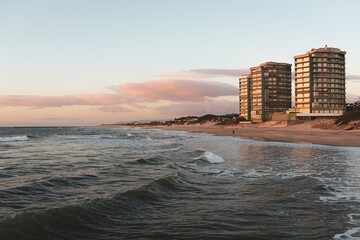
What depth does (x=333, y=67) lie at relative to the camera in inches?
5079

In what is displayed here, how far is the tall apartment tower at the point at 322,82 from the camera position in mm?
126688

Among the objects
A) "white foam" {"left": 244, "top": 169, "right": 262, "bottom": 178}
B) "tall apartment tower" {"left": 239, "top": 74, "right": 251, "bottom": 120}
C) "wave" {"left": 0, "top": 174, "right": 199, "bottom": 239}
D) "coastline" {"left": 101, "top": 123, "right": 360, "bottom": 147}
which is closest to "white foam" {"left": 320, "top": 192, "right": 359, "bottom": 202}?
"white foam" {"left": 244, "top": 169, "right": 262, "bottom": 178}

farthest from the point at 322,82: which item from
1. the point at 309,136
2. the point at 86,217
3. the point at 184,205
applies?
the point at 86,217

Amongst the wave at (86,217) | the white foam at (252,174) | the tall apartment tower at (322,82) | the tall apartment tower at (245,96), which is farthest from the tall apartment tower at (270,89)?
the wave at (86,217)

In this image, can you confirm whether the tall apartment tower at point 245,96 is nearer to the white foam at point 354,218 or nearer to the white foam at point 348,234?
the white foam at point 354,218

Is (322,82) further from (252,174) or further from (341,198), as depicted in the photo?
(341,198)

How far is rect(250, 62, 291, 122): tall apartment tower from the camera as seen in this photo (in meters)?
165

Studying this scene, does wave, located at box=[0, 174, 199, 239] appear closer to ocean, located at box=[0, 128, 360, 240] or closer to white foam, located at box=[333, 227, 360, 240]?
ocean, located at box=[0, 128, 360, 240]

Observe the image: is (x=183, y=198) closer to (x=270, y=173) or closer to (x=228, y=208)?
(x=228, y=208)

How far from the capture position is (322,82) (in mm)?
127312

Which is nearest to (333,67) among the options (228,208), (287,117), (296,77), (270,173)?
(296,77)

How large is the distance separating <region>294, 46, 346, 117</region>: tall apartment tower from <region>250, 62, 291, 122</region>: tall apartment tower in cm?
3415

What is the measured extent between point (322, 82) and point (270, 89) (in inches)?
1562

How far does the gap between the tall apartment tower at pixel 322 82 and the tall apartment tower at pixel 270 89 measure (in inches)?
1344
